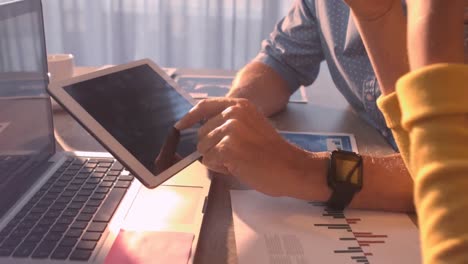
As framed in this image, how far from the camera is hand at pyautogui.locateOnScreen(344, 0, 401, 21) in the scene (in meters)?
0.49

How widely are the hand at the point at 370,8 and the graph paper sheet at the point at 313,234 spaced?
25cm

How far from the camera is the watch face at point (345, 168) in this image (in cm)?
71

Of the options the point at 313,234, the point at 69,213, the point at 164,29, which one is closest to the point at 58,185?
the point at 69,213

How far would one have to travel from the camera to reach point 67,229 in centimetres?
57

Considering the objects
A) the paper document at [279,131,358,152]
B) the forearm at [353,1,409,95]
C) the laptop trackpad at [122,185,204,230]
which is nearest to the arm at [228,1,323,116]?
the paper document at [279,131,358,152]

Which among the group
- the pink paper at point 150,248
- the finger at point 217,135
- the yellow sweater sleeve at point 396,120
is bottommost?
the pink paper at point 150,248

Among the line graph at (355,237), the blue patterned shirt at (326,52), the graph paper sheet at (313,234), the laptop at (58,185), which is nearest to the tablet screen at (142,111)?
the laptop at (58,185)

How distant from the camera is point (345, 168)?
0.73 meters

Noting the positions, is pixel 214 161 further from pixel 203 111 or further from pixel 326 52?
pixel 326 52

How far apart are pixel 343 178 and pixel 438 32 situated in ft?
1.28

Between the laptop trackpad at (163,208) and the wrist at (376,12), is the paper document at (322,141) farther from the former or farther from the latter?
the wrist at (376,12)

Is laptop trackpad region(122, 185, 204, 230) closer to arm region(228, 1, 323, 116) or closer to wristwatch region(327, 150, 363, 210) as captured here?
wristwatch region(327, 150, 363, 210)

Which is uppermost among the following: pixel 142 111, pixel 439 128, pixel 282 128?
pixel 439 128

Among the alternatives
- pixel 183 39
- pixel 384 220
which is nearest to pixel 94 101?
pixel 384 220
